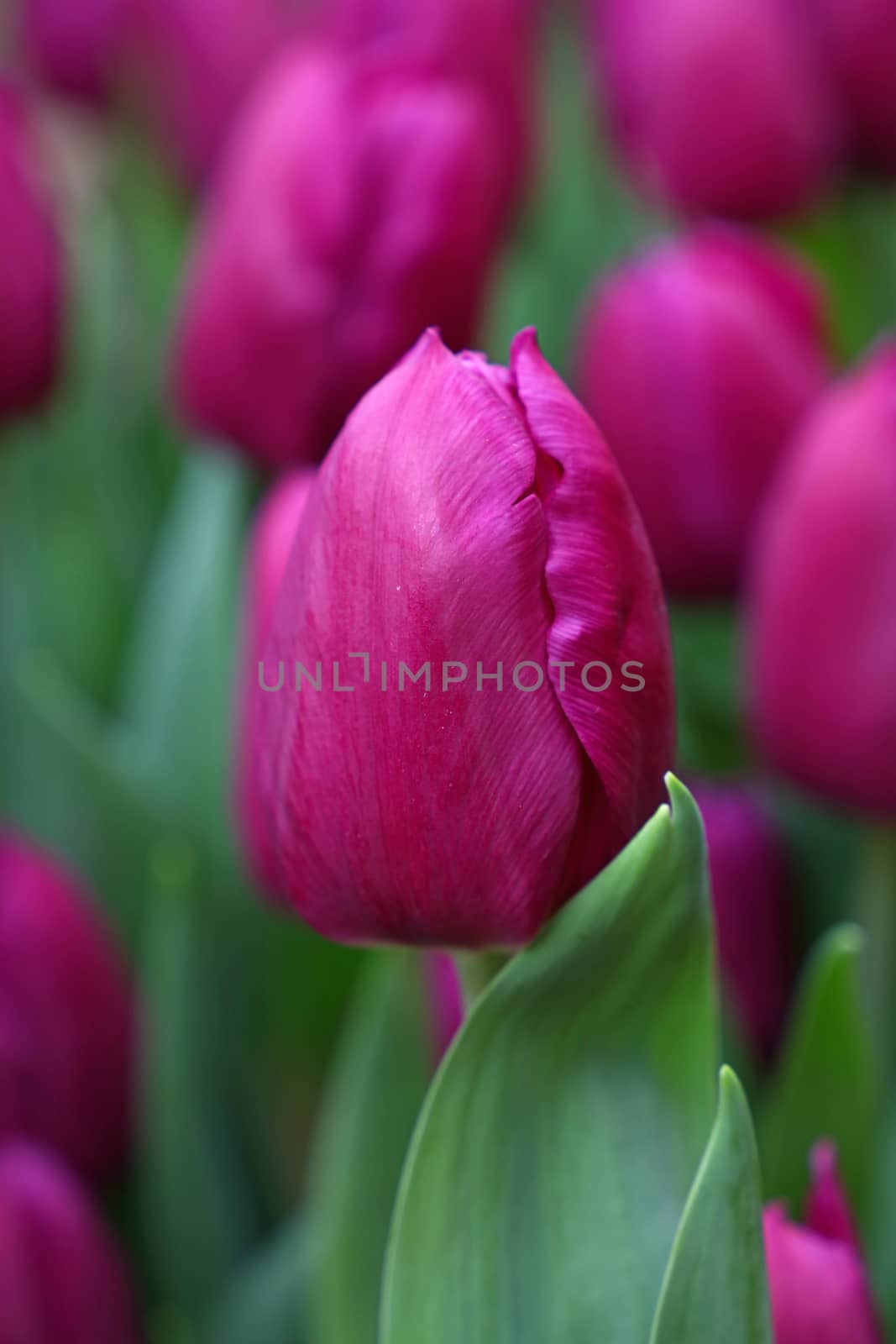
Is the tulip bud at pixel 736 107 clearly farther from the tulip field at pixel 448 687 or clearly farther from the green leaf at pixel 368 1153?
the green leaf at pixel 368 1153

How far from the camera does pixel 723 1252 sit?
30 centimetres

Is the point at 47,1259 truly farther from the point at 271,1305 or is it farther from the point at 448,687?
the point at 448,687

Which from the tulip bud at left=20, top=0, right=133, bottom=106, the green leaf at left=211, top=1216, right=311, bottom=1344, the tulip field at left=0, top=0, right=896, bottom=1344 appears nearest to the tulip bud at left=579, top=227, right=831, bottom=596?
the tulip field at left=0, top=0, right=896, bottom=1344

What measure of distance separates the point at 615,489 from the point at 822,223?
0.57 m

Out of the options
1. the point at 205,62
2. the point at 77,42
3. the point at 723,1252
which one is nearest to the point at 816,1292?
the point at 723,1252

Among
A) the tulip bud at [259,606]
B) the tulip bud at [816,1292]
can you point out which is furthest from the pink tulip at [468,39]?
the tulip bud at [816,1292]

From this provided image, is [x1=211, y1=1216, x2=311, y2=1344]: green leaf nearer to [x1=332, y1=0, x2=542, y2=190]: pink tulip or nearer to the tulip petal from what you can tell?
the tulip petal

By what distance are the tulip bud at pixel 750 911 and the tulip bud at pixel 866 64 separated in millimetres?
300

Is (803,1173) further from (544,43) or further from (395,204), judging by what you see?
(544,43)

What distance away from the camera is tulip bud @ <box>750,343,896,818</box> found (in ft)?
1.46

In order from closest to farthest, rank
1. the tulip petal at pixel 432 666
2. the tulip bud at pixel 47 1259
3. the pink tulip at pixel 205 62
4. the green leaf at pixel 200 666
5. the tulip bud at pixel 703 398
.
→ the tulip petal at pixel 432 666 < the tulip bud at pixel 47 1259 < the tulip bud at pixel 703 398 < the green leaf at pixel 200 666 < the pink tulip at pixel 205 62

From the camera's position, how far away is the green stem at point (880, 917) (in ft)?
1.70

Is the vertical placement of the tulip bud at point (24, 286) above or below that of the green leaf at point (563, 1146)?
above

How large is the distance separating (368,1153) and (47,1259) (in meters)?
0.09
